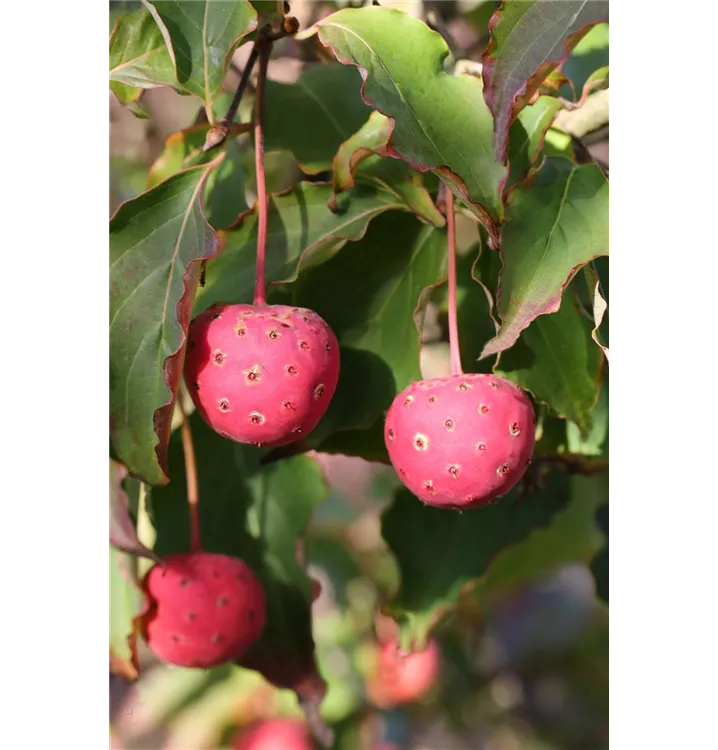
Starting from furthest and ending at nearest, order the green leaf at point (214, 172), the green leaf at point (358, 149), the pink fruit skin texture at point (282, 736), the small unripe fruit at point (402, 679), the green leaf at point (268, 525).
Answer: the small unripe fruit at point (402, 679)
the pink fruit skin texture at point (282, 736)
the green leaf at point (268, 525)
the green leaf at point (214, 172)
the green leaf at point (358, 149)

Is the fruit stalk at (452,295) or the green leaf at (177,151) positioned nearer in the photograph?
the fruit stalk at (452,295)

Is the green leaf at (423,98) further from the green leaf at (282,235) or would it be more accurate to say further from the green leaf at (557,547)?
the green leaf at (557,547)

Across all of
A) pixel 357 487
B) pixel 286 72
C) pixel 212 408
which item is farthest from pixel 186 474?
pixel 357 487

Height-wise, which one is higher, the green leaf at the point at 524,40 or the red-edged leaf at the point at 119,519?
the green leaf at the point at 524,40

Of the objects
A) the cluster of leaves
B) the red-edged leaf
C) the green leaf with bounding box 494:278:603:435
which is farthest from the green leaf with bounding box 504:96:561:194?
the red-edged leaf

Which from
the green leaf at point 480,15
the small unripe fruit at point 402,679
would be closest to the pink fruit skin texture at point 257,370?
the green leaf at point 480,15

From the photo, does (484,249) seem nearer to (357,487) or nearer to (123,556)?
(123,556)

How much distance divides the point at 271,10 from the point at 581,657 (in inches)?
56.4

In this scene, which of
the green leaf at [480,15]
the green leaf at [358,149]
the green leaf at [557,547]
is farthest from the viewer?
the green leaf at [557,547]

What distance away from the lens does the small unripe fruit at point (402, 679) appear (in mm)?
1561

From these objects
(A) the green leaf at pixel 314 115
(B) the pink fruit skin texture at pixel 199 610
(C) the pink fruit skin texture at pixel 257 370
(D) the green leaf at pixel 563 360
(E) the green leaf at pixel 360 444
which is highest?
(A) the green leaf at pixel 314 115

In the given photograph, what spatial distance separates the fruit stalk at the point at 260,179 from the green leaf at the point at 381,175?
0.06 metres

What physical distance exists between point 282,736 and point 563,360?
959mm
